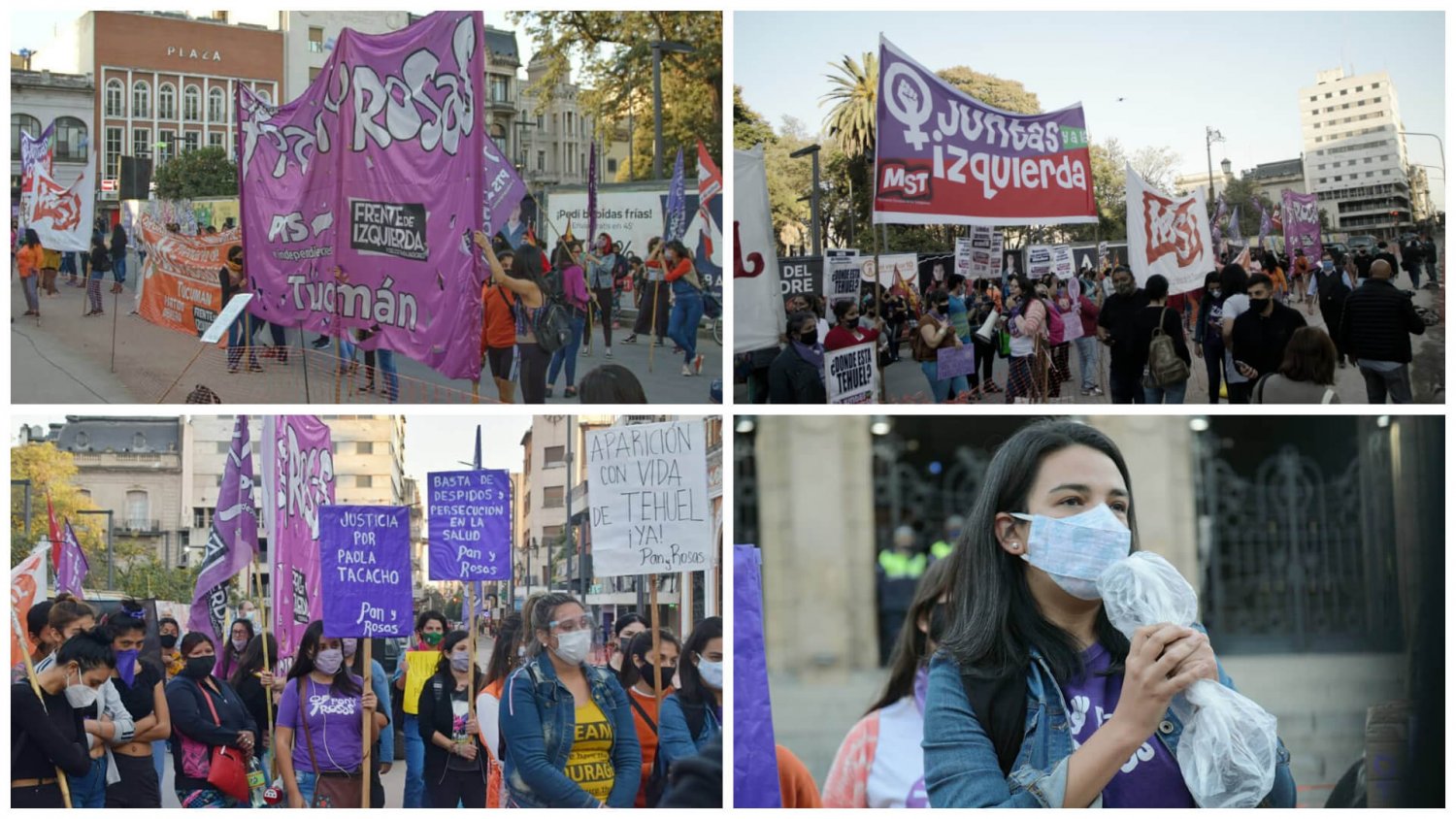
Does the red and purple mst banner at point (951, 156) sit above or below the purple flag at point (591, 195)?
below

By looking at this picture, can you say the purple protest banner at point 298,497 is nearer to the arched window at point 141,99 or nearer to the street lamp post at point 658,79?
the arched window at point 141,99

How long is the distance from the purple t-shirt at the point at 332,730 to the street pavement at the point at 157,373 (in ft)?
4.39

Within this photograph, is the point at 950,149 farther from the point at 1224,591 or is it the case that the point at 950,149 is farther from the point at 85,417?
the point at 85,417

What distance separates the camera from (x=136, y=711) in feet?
19.1

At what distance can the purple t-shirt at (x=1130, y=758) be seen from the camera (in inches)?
157

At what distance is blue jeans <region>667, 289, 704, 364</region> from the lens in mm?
7742

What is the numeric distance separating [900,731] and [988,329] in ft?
13.9

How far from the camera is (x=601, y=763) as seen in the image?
18.4ft

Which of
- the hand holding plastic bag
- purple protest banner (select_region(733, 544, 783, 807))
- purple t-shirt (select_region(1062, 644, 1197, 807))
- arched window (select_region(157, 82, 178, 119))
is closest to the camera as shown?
the hand holding plastic bag

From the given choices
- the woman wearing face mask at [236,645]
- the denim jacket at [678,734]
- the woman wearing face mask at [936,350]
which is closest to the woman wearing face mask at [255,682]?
the woman wearing face mask at [236,645]

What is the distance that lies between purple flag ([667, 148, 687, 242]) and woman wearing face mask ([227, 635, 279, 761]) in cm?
361

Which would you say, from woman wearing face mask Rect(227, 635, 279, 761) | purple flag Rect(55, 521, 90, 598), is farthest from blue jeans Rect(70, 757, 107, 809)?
purple flag Rect(55, 521, 90, 598)

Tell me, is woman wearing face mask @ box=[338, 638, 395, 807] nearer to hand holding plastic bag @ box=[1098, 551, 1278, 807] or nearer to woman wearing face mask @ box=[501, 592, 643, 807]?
woman wearing face mask @ box=[501, 592, 643, 807]

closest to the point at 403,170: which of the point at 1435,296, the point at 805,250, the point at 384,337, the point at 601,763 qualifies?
the point at 384,337
